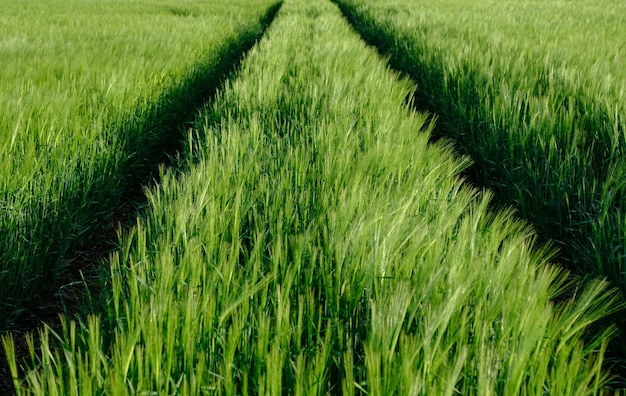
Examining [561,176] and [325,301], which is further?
[561,176]

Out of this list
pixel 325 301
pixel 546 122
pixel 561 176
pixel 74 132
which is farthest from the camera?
pixel 546 122

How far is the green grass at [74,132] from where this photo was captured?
5.09 feet

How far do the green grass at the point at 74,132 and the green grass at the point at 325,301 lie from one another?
1.51 ft

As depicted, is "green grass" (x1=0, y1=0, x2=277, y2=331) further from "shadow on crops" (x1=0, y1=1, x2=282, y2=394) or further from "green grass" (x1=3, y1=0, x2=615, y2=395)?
"green grass" (x1=3, y1=0, x2=615, y2=395)

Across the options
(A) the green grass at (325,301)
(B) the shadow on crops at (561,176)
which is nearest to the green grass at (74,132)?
(A) the green grass at (325,301)

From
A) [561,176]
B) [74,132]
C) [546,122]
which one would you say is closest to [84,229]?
[74,132]

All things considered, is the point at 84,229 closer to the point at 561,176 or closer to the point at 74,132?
the point at 74,132

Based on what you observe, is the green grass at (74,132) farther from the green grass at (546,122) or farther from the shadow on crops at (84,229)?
the green grass at (546,122)

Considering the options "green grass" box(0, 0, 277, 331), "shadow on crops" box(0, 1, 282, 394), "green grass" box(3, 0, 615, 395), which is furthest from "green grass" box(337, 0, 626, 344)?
"green grass" box(0, 0, 277, 331)

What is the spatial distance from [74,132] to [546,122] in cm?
178

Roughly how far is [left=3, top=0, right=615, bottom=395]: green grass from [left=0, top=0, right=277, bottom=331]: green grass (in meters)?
0.46

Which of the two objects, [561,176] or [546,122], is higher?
[546,122]

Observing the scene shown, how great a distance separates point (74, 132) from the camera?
1955 mm

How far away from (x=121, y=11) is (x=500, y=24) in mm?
5762
